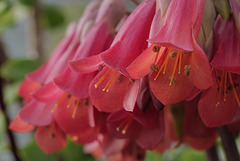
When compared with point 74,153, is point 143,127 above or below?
above

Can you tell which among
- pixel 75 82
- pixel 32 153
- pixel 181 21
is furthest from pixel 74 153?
pixel 181 21

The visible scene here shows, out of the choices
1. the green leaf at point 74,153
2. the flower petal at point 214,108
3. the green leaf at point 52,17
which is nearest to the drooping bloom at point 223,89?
the flower petal at point 214,108

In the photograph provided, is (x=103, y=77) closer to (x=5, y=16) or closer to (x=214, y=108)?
(x=214, y=108)

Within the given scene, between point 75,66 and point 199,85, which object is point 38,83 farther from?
point 199,85

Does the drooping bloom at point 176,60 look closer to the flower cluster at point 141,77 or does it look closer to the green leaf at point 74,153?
the flower cluster at point 141,77

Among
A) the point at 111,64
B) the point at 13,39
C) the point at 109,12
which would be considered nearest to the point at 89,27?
the point at 109,12

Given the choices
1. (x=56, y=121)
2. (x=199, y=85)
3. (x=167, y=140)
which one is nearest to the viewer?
(x=199, y=85)

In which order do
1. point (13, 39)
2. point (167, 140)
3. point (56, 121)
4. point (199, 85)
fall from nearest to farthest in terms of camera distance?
point (199, 85) → point (56, 121) → point (167, 140) → point (13, 39)
